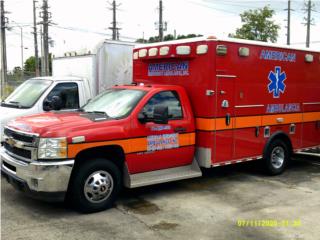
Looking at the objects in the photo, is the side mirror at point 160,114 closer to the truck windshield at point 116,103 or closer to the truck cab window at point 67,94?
the truck windshield at point 116,103

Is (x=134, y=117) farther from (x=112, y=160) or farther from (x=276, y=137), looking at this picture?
(x=276, y=137)

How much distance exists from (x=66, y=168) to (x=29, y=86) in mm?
4049

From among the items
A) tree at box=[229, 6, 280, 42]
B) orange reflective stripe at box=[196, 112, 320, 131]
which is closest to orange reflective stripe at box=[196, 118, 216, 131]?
orange reflective stripe at box=[196, 112, 320, 131]

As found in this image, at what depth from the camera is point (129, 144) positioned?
6531 millimetres

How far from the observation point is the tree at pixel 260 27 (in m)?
28.0

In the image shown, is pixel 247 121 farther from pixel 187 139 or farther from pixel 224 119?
pixel 187 139

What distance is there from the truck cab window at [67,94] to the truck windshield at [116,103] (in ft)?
5.35

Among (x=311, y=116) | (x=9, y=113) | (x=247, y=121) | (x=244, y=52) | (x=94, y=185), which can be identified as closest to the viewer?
(x=94, y=185)

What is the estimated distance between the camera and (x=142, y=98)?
6.89 meters

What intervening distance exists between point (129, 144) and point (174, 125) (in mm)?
962

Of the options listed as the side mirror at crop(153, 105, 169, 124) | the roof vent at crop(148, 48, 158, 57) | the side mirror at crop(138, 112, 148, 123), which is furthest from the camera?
the roof vent at crop(148, 48, 158, 57)

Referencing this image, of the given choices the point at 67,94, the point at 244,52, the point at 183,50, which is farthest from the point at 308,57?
the point at 67,94

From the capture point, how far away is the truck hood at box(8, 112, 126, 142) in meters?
5.89

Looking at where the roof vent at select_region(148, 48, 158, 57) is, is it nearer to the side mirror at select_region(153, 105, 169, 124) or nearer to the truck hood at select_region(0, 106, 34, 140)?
the side mirror at select_region(153, 105, 169, 124)
